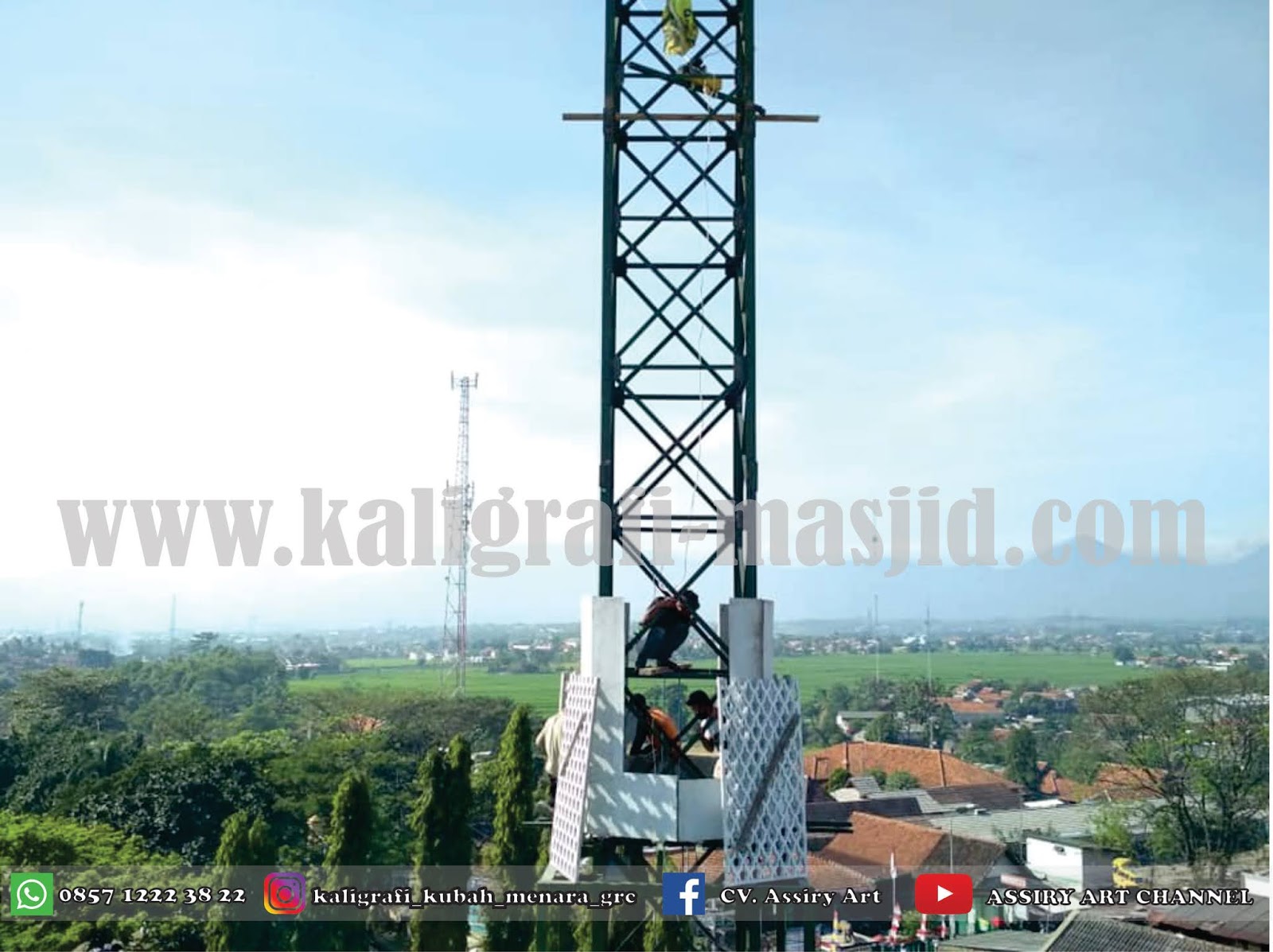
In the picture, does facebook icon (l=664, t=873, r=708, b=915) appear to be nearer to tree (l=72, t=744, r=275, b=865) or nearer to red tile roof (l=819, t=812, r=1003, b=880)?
tree (l=72, t=744, r=275, b=865)

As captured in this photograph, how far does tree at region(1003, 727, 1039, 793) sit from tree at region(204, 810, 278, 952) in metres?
38.0

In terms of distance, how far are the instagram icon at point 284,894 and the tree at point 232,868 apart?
196 mm

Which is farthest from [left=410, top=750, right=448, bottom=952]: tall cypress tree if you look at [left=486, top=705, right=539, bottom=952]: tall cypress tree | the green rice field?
the green rice field

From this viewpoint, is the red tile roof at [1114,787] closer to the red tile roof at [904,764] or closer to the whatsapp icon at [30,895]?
the red tile roof at [904,764]

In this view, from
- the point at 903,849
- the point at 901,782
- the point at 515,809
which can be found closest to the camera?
the point at 515,809

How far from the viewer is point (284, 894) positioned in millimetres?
12273

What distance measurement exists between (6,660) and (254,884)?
331ft

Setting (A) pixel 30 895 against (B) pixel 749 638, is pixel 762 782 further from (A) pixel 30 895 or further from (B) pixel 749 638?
(A) pixel 30 895

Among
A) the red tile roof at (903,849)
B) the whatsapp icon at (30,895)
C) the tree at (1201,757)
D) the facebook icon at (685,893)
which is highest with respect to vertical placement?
the facebook icon at (685,893)

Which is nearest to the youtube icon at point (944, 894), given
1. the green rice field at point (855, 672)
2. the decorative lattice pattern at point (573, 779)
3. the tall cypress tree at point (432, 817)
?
the tall cypress tree at point (432, 817)

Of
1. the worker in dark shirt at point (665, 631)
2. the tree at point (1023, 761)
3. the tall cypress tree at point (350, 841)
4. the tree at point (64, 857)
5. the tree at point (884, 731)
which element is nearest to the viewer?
the worker in dark shirt at point (665, 631)

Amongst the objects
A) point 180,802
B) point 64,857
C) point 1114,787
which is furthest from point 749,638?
point 1114,787

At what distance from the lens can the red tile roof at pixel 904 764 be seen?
39000 millimetres

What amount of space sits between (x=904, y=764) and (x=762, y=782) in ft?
125
